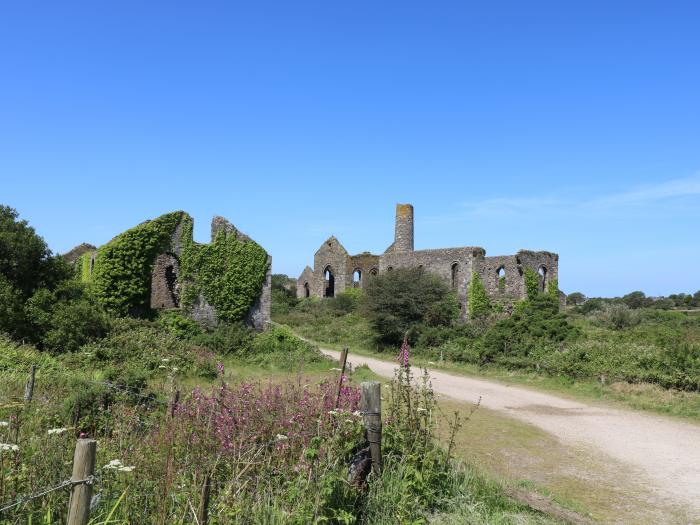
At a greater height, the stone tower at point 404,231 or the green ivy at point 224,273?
the stone tower at point 404,231

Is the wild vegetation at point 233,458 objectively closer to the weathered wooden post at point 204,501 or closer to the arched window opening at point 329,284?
the weathered wooden post at point 204,501

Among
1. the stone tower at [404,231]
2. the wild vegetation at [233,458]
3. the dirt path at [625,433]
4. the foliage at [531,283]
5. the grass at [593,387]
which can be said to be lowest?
the dirt path at [625,433]

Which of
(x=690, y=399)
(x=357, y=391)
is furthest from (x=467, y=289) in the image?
(x=357, y=391)

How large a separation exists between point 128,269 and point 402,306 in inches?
510

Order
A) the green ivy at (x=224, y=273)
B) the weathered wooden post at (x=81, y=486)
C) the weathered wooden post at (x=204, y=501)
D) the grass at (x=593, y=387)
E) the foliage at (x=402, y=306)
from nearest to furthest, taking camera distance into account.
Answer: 1. the weathered wooden post at (x=81, y=486)
2. the weathered wooden post at (x=204, y=501)
3. the grass at (x=593, y=387)
4. the green ivy at (x=224, y=273)
5. the foliage at (x=402, y=306)

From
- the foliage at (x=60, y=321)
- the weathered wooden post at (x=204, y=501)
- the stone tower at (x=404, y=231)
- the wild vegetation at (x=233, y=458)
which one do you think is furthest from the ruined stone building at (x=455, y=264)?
the weathered wooden post at (x=204, y=501)

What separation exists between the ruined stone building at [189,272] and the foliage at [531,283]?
17171mm

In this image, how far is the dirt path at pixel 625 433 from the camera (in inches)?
320

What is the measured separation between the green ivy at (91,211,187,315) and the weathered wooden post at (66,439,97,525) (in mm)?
16751

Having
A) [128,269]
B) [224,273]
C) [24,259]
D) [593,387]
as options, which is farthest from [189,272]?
[593,387]

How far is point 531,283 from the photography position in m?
32.5

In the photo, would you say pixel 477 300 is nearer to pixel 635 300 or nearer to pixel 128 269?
pixel 128 269

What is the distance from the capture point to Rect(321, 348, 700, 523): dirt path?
8.12 m

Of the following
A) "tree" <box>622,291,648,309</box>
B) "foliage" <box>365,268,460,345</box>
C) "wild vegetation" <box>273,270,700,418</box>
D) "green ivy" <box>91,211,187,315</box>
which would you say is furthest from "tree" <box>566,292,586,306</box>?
"green ivy" <box>91,211,187,315</box>
